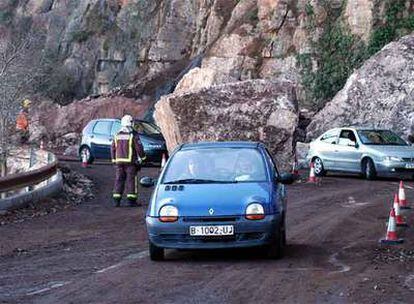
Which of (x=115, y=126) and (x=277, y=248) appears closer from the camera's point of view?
(x=277, y=248)

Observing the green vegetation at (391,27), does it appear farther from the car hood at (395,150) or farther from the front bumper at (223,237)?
the front bumper at (223,237)

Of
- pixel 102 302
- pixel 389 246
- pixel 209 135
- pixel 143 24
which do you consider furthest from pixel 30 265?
pixel 143 24

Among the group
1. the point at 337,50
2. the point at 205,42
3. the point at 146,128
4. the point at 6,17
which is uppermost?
the point at 6,17

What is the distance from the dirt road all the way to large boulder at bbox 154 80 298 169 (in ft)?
28.8

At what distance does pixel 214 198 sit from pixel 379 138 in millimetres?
15472

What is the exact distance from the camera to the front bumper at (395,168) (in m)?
23.9

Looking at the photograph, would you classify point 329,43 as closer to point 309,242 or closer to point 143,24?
point 143,24

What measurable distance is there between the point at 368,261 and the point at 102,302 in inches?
144

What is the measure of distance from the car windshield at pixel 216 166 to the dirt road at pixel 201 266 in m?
0.96

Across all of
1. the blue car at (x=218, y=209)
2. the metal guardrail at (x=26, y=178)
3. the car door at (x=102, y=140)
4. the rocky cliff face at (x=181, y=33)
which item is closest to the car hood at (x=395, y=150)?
the metal guardrail at (x=26, y=178)

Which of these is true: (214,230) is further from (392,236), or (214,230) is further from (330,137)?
(330,137)

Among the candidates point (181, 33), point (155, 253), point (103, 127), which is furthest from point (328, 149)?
point (181, 33)

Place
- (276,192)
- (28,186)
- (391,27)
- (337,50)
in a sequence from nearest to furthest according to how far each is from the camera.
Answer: (276,192) → (28,186) → (391,27) → (337,50)

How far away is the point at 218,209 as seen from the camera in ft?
35.1
